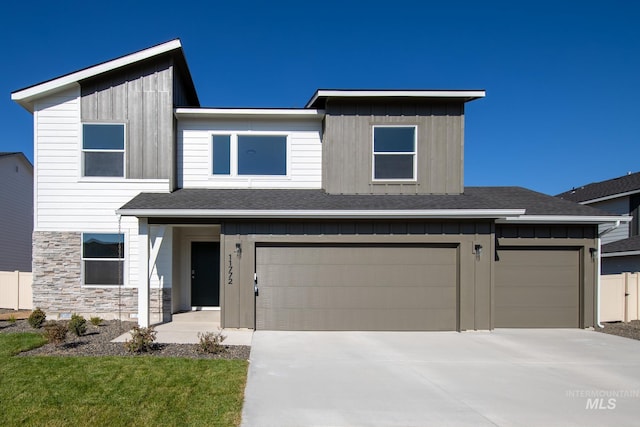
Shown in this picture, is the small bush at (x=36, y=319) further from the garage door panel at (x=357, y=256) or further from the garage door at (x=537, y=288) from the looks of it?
the garage door at (x=537, y=288)

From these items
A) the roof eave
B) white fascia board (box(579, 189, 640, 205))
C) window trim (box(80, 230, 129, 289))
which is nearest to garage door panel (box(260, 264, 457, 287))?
the roof eave

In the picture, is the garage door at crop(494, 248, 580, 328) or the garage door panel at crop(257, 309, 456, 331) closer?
the garage door panel at crop(257, 309, 456, 331)

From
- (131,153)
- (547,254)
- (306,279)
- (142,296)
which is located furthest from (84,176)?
(547,254)

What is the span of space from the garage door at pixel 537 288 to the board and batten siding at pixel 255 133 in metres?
5.60

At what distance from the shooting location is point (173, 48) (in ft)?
35.0

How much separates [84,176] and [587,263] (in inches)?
527

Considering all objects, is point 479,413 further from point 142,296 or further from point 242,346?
point 142,296

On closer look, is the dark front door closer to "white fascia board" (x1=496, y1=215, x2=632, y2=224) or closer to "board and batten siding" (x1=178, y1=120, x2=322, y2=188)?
"board and batten siding" (x1=178, y1=120, x2=322, y2=188)

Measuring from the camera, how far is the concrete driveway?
15.8 feet

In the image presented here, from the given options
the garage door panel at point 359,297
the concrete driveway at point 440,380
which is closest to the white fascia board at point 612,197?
the concrete driveway at point 440,380

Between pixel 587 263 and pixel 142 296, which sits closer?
pixel 142 296

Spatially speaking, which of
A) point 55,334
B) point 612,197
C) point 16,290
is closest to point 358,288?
point 55,334

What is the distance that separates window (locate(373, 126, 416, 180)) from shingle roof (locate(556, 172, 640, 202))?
1249cm

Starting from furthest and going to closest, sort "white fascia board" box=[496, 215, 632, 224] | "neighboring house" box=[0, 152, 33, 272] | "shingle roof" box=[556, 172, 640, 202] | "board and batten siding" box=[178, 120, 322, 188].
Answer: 1. "shingle roof" box=[556, 172, 640, 202]
2. "neighboring house" box=[0, 152, 33, 272]
3. "board and batten siding" box=[178, 120, 322, 188]
4. "white fascia board" box=[496, 215, 632, 224]
